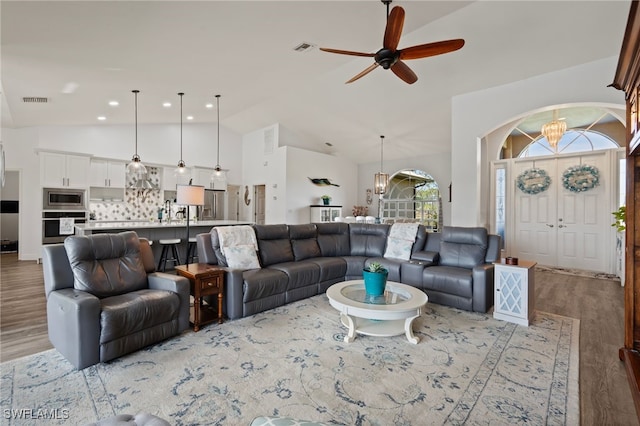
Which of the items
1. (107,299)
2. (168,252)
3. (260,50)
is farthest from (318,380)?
(168,252)

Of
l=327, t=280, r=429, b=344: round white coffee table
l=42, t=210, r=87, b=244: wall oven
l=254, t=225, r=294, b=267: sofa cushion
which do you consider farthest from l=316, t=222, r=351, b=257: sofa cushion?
l=42, t=210, r=87, b=244: wall oven

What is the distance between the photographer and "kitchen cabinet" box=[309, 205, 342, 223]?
864cm

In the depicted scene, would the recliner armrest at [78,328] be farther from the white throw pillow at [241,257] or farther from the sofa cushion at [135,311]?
the white throw pillow at [241,257]

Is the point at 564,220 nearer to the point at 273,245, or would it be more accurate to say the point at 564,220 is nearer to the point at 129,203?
the point at 273,245

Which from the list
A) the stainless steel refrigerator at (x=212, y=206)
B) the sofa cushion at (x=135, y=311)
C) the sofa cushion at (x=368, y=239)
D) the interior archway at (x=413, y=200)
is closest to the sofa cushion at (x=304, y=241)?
the sofa cushion at (x=368, y=239)

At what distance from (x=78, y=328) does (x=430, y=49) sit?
382cm

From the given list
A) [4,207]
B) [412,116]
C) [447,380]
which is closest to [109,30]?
[447,380]

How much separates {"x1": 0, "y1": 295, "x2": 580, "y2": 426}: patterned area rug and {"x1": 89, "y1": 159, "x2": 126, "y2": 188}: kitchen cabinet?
582 centimetres

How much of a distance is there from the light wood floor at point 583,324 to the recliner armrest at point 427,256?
1.37 m

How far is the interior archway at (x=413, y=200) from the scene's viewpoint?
27.9 feet

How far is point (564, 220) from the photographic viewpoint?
20.2 ft

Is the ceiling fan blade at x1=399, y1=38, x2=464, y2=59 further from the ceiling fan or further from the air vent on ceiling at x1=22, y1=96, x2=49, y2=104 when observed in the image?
the air vent on ceiling at x1=22, y1=96, x2=49, y2=104

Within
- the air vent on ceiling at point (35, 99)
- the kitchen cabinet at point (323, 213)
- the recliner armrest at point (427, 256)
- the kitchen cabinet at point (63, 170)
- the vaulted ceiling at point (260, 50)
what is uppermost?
the vaulted ceiling at point (260, 50)

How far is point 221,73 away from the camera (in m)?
4.65
